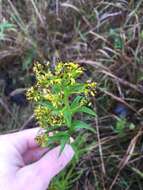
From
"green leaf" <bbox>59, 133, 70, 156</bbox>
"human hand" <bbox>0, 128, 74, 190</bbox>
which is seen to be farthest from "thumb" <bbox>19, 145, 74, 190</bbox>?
"green leaf" <bbox>59, 133, 70, 156</bbox>

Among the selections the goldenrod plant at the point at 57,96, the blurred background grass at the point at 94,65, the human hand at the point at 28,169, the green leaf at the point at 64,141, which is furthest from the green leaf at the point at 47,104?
the blurred background grass at the point at 94,65

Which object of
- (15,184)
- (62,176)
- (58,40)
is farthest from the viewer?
(58,40)

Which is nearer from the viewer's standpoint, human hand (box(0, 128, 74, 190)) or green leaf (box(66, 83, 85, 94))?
green leaf (box(66, 83, 85, 94))

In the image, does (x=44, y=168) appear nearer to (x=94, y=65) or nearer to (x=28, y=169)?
(x=28, y=169)

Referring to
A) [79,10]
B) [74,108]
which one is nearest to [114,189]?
[74,108]

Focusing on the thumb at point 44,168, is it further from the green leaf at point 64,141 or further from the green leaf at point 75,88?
the green leaf at point 75,88

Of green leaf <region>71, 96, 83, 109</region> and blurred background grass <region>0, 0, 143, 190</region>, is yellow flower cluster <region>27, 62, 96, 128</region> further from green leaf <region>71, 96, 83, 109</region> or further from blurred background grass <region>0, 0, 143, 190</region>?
blurred background grass <region>0, 0, 143, 190</region>

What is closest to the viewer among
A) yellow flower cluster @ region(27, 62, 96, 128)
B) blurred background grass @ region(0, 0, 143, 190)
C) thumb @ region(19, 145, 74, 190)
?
yellow flower cluster @ region(27, 62, 96, 128)

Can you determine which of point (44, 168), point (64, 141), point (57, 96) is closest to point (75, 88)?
point (57, 96)

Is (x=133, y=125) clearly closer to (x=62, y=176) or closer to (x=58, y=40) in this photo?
(x=62, y=176)
